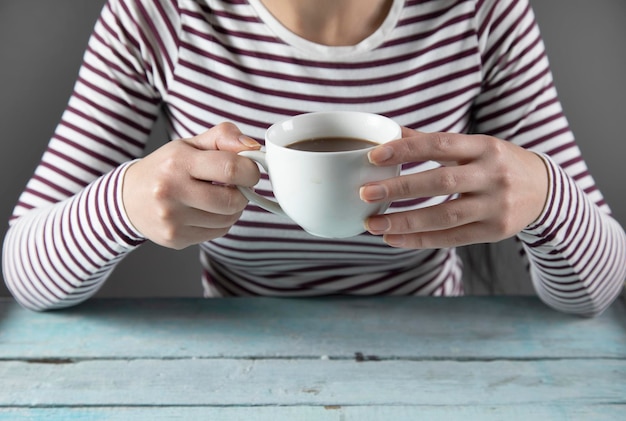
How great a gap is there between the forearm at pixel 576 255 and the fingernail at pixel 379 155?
30cm

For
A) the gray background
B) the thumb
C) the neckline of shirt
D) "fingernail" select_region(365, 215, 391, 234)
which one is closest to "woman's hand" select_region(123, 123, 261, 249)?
the thumb

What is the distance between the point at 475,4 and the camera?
95 cm

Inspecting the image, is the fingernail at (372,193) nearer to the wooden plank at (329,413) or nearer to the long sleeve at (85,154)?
the wooden plank at (329,413)

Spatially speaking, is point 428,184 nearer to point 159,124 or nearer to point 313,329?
point 313,329

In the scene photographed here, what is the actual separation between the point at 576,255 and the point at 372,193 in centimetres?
40

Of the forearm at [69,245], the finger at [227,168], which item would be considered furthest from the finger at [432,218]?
the forearm at [69,245]

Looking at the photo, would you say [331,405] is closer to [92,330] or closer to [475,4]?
[92,330]

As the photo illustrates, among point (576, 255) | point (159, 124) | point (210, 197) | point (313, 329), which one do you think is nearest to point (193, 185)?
point (210, 197)

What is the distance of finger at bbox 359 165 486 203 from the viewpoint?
63 centimetres

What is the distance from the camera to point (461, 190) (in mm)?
710

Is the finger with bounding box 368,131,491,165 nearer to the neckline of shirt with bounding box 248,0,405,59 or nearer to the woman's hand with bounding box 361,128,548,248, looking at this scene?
the woman's hand with bounding box 361,128,548,248

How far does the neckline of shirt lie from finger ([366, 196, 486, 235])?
308mm

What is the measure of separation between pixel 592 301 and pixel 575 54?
586 millimetres

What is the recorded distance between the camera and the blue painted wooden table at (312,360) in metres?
0.77
